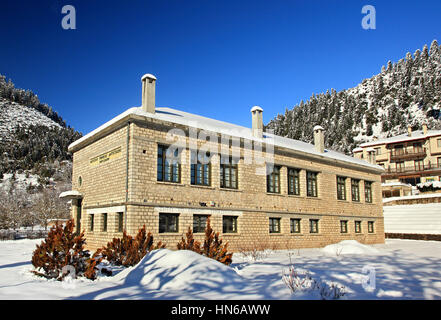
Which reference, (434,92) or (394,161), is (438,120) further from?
(394,161)

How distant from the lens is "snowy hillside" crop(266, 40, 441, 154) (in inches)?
3782

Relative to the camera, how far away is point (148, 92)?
16562 millimetres

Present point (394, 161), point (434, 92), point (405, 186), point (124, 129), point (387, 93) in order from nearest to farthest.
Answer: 1. point (124, 129)
2. point (405, 186)
3. point (394, 161)
4. point (434, 92)
5. point (387, 93)

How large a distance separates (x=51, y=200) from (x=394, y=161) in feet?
186

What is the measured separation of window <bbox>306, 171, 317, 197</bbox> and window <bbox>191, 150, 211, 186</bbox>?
8595 mm

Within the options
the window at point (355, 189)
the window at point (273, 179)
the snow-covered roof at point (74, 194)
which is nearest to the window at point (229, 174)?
the window at point (273, 179)

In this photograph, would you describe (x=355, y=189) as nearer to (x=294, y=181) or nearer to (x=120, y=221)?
(x=294, y=181)

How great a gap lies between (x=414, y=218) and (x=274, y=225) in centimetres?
2074

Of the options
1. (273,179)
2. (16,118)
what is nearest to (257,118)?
(273,179)

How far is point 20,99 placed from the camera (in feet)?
441

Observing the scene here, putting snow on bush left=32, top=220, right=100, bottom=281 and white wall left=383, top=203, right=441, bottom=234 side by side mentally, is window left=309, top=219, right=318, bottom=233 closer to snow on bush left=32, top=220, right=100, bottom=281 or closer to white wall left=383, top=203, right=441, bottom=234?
white wall left=383, top=203, right=441, bottom=234

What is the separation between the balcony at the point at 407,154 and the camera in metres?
57.0

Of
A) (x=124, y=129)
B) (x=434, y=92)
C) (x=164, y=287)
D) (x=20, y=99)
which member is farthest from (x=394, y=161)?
(x=20, y=99)

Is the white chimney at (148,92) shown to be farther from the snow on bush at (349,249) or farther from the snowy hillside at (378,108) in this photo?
the snowy hillside at (378,108)
